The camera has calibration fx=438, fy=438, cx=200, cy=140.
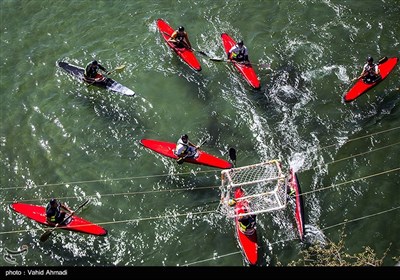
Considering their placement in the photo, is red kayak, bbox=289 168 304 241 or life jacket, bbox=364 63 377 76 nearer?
red kayak, bbox=289 168 304 241

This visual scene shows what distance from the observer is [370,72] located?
1697 centimetres

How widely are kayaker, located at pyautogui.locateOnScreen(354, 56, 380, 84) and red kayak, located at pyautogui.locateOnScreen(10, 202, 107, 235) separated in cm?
1131

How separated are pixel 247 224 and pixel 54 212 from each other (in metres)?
6.00

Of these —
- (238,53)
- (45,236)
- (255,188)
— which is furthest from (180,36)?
(45,236)

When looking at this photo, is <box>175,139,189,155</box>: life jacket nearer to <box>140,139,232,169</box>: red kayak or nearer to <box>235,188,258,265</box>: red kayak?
<box>140,139,232,169</box>: red kayak

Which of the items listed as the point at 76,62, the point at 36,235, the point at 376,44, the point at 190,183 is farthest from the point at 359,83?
the point at 36,235

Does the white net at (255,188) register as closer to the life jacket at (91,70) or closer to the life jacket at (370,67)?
the life jacket at (370,67)

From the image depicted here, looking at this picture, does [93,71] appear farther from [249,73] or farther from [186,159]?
[249,73]

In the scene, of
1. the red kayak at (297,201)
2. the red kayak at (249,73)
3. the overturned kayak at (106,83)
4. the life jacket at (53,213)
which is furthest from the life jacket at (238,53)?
the life jacket at (53,213)

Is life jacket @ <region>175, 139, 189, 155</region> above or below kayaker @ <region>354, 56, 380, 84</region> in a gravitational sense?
below

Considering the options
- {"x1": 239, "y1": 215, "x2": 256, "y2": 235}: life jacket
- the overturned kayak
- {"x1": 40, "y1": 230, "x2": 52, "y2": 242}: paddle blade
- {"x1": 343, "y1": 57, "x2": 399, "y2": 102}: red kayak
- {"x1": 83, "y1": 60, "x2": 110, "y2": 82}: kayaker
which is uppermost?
{"x1": 343, "y1": 57, "x2": 399, "y2": 102}: red kayak

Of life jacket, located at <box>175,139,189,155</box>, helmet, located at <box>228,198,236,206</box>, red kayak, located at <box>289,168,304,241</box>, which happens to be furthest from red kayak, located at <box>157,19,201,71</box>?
helmet, located at <box>228,198,236,206</box>

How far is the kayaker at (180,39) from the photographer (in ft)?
59.0

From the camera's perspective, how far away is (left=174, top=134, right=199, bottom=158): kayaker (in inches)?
592
